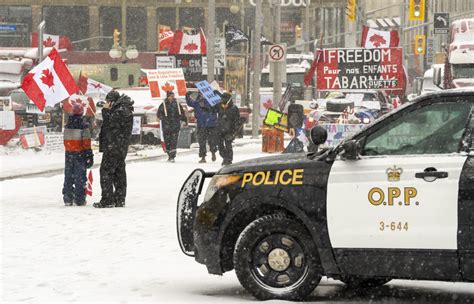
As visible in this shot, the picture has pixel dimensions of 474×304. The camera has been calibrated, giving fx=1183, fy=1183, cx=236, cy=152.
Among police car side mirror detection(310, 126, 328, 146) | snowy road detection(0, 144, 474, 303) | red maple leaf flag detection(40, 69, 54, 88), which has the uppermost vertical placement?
red maple leaf flag detection(40, 69, 54, 88)

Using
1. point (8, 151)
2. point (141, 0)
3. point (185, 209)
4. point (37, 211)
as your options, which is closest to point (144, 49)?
point (141, 0)

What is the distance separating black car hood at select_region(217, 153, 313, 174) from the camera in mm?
8672

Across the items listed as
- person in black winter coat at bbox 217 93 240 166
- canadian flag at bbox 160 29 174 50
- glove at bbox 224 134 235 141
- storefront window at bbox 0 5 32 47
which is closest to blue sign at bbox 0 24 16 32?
storefront window at bbox 0 5 32 47

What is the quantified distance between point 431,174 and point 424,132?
0.41 meters

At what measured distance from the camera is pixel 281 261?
8.63 metres

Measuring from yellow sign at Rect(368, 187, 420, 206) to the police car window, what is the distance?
0.29 meters

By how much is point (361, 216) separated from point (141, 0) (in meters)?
80.6

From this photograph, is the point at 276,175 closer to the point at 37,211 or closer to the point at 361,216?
the point at 361,216

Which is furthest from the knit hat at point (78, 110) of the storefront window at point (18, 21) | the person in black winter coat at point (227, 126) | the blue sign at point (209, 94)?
the storefront window at point (18, 21)

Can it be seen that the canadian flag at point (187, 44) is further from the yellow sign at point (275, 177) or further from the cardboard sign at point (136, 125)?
the yellow sign at point (275, 177)

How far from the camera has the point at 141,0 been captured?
8769cm

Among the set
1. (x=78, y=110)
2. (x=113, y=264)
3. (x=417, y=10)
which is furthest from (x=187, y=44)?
(x=113, y=264)

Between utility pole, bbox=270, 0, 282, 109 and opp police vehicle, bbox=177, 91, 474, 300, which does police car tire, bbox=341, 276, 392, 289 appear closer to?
opp police vehicle, bbox=177, 91, 474, 300

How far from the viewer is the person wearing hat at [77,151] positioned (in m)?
16.7
